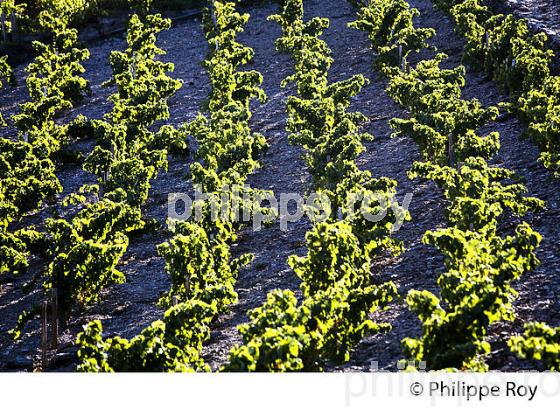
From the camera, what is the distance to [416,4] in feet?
171

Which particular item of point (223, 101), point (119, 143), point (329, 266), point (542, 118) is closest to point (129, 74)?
point (223, 101)

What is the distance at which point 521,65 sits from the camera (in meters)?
31.3

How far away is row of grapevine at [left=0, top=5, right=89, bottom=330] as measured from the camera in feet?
83.9

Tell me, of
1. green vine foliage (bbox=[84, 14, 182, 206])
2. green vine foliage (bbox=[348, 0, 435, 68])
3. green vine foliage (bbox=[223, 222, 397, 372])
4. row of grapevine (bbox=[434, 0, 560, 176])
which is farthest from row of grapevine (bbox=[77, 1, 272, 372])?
row of grapevine (bbox=[434, 0, 560, 176])

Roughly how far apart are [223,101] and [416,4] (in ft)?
71.4

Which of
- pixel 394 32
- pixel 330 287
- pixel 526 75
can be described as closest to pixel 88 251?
pixel 330 287

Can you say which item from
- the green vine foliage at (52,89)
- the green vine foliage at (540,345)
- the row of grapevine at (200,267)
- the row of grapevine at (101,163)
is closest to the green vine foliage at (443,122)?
the row of grapevine at (200,267)

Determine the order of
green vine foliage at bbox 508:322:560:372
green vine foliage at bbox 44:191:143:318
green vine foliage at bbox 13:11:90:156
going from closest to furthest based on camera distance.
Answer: green vine foliage at bbox 508:322:560:372 → green vine foliage at bbox 44:191:143:318 → green vine foliage at bbox 13:11:90:156

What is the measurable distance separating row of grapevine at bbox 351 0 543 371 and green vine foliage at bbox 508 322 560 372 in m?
1.24

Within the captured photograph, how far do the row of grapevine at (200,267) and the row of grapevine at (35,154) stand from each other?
394cm

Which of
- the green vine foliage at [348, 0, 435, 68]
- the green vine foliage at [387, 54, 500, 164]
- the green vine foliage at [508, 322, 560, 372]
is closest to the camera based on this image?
the green vine foliage at [508, 322, 560, 372]

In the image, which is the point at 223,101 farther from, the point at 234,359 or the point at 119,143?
the point at 234,359

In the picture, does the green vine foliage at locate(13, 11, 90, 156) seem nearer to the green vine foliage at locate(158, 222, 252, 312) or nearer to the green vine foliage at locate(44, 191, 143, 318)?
the green vine foliage at locate(44, 191, 143, 318)

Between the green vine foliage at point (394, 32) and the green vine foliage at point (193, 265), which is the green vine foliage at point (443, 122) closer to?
the green vine foliage at point (394, 32)
